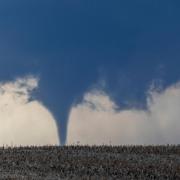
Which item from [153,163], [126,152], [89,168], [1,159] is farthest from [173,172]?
[1,159]

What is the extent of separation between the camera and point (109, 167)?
2762 cm

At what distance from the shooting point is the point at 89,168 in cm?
2742

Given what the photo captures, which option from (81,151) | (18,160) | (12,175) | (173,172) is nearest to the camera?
(12,175)

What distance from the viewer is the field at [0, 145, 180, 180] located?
2620 cm

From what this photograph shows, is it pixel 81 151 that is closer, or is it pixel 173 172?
pixel 173 172

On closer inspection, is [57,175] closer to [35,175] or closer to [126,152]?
[35,175]

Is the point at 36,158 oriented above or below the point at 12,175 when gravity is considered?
above

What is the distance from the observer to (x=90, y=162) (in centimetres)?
2850

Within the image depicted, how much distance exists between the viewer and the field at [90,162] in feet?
86.0

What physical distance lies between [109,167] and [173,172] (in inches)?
109

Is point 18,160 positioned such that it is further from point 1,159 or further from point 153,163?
point 153,163

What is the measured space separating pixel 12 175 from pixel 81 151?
8.18 metres

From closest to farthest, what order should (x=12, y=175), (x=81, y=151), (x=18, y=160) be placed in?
(x=12, y=175), (x=18, y=160), (x=81, y=151)

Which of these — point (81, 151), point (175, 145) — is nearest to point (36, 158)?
point (81, 151)
